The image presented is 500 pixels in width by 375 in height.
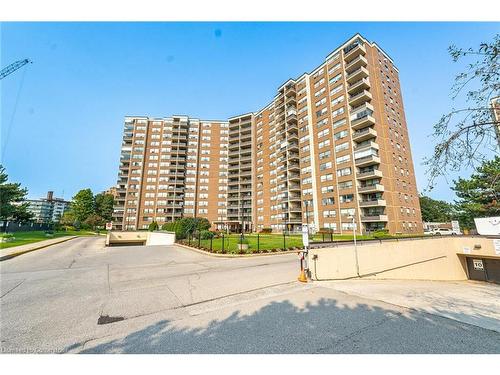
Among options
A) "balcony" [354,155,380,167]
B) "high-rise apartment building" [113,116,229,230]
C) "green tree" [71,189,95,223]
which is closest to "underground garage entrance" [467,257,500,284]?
"balcony" [354,155,380,167]

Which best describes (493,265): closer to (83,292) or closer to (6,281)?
(83,292)

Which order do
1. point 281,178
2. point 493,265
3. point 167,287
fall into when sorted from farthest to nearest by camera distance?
point 281,178 → point 493,265 → point 167,287

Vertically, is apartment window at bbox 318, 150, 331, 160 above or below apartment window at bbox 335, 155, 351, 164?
above

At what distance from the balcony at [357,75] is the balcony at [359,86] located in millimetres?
937

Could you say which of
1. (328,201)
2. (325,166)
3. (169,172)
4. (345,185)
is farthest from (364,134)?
(169,172)

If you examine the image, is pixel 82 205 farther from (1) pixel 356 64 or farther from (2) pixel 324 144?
(1) pixel 356 64

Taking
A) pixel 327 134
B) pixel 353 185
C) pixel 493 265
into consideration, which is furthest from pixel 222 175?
pixel 493 265

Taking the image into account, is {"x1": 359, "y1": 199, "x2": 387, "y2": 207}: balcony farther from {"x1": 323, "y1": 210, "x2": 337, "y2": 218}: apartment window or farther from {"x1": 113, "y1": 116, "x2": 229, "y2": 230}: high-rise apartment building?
{"x1": 113, "y1": 116, "x2": 229, "y2": 230}: high-rise apartment building

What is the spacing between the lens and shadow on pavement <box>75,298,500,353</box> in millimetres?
3896

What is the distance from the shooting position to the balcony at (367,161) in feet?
128

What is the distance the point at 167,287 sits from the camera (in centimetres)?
822

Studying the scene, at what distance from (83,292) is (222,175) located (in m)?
69.3

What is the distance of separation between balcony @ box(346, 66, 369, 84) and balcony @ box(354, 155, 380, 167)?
57.3ft

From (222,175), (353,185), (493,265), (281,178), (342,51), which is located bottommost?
(493,265)
